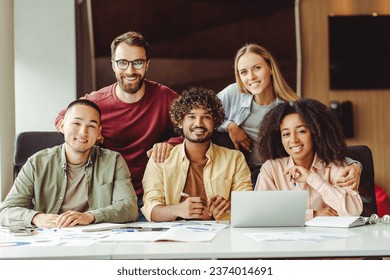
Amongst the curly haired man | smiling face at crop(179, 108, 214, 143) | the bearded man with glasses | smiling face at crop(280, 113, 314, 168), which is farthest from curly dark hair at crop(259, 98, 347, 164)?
the bearded man with glasses

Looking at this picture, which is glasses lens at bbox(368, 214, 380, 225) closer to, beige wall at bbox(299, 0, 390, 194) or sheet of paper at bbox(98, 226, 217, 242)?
sheet of paper at bbox(98, 226, 217, 242)

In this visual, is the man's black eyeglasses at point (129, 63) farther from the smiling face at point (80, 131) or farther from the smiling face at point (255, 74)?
the smiling face at point (255, 74)

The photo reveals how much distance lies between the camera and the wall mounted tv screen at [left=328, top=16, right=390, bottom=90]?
4.19m

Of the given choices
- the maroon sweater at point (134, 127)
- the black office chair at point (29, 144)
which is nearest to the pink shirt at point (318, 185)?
the maroon sweater at point (134, 127)

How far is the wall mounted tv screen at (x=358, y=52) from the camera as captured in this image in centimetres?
419

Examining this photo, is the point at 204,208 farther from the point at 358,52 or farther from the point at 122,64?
the point at 358,52

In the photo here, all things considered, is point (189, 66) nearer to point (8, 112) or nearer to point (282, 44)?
point (282, 44)

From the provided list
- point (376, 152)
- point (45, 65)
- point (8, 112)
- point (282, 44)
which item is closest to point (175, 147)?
point (8, 112)

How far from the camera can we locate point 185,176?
2.65 metres

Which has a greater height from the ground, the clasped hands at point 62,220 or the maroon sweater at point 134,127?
the maroon sweater at point 134,127

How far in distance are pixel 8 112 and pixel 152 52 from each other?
122 cm

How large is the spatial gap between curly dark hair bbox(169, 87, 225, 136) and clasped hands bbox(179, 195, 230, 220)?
0.35 meters

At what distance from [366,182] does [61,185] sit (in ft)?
4.07

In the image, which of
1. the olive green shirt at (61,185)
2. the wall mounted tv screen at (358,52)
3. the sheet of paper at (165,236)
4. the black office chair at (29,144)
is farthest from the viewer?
the wall mounted tv screen at (358,52)
